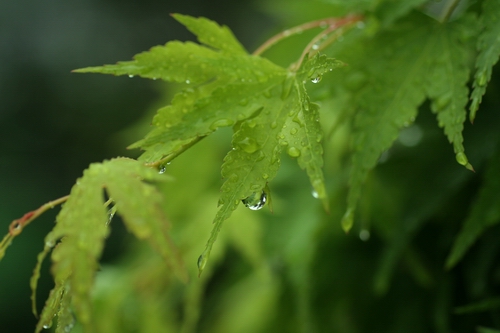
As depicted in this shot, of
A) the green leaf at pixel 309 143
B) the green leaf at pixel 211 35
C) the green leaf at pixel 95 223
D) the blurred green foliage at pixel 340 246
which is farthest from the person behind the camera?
the blurred green foliage at pixel 340 246

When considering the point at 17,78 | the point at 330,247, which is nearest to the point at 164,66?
the point at 330,247

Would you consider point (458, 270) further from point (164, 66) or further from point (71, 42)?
point (71, 42)

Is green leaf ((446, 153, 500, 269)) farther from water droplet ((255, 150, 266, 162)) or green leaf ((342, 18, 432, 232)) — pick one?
water droplet ((255, 150, 266, 162))

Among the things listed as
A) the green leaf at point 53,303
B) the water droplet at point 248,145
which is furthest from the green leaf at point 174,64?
the green leaf at point 53,303

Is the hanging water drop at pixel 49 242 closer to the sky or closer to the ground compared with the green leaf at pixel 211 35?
closer to the ground

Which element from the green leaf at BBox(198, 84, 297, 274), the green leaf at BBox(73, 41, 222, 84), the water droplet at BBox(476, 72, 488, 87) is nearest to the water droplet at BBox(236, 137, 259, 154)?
the green leaf at BBox(198, 84, 297, 274)

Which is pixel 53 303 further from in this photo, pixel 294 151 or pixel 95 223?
pixel 294 151

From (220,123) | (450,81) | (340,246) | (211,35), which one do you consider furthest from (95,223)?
(340,246)

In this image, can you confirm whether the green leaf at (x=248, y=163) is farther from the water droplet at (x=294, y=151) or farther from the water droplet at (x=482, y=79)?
the water droplet at (x=482, y=79)
